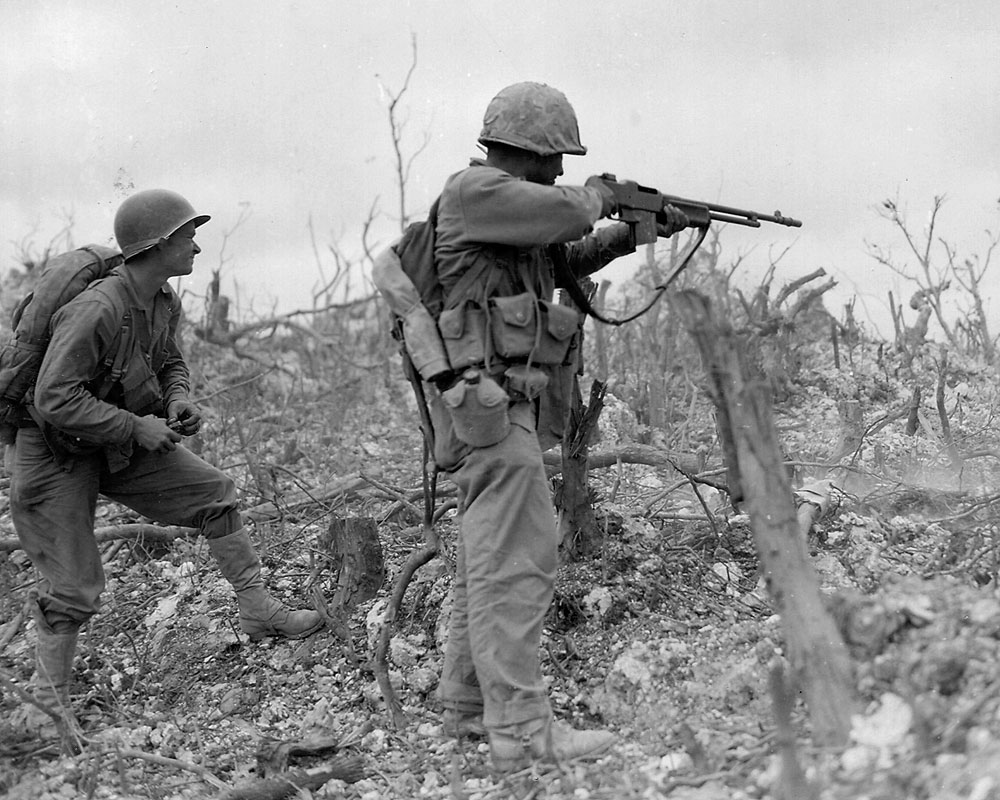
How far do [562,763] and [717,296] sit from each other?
8725 millimetres

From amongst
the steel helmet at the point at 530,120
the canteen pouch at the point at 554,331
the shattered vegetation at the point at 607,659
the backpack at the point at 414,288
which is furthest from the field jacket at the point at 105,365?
the canteen pouch at the point at 554,331

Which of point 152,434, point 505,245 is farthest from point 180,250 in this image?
point 505,245

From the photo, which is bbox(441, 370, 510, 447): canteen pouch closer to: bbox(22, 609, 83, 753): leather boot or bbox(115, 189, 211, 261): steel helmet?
bbox(115, 189, 211, 261): steel helmet

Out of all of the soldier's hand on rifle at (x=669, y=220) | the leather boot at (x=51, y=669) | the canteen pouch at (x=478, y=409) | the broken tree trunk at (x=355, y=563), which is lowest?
the leather boot at (x=51, y=669)

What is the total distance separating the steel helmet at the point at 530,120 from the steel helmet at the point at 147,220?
1.47 metres

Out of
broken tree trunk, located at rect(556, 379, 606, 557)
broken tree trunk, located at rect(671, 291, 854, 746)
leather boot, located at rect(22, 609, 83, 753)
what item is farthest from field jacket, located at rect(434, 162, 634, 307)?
leather boot, located at rect(22, 609, 83, 753)

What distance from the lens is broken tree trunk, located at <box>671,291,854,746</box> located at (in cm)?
247

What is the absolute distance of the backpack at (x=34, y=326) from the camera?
400 centimetres

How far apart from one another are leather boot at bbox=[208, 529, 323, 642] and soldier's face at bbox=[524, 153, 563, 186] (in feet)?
6.90

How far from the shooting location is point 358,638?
4.60 m

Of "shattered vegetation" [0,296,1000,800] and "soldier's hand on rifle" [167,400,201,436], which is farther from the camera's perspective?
"soldier's hand on rifle" [167,400,201,436]

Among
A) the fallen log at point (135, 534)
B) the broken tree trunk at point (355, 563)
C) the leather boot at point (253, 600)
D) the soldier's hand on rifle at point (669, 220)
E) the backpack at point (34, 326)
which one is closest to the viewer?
the soldier's hand on rifle at point (669, 220)

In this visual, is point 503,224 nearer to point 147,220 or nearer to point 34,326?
point 147,220

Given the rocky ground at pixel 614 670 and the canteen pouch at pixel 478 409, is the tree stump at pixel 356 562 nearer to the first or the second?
the rocky ground at pixel 614 670
